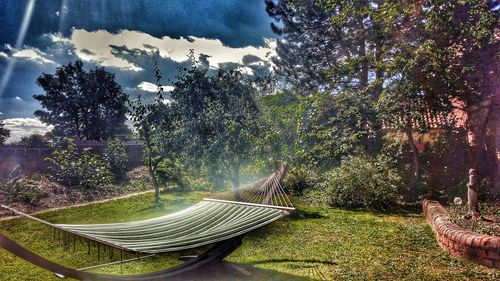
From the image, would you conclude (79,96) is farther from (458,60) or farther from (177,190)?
(458,60)

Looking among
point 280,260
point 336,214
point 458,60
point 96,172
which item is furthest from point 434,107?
point 96,172

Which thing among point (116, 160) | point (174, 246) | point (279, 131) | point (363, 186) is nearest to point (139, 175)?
point (116, 160)

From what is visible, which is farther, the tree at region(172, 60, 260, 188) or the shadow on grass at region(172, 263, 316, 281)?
the tree at region(172, 60, 260, 188)

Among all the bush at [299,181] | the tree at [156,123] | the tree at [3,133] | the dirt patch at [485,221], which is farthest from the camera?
the tree at [3,133]

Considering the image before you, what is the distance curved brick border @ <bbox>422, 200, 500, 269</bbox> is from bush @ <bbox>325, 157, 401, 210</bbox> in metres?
2.80

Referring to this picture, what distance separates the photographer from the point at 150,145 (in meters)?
10.3

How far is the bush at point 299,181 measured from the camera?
10445mm

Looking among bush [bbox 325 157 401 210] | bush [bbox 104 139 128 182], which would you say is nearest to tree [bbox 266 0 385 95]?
bush [bbox 325 157 401 210]

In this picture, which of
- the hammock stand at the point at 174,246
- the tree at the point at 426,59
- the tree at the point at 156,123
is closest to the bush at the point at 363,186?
the tree at the point at 426,59

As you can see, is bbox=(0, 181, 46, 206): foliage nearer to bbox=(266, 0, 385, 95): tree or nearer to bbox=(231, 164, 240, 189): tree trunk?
bbox=(231, 164, 240, 189): tree trunk

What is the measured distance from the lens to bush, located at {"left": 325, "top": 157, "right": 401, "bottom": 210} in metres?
7.55

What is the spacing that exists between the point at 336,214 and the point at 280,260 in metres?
3.14

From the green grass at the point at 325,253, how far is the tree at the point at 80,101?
56.7ft

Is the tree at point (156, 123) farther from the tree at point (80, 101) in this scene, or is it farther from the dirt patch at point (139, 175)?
the tree at point (80, 101)
